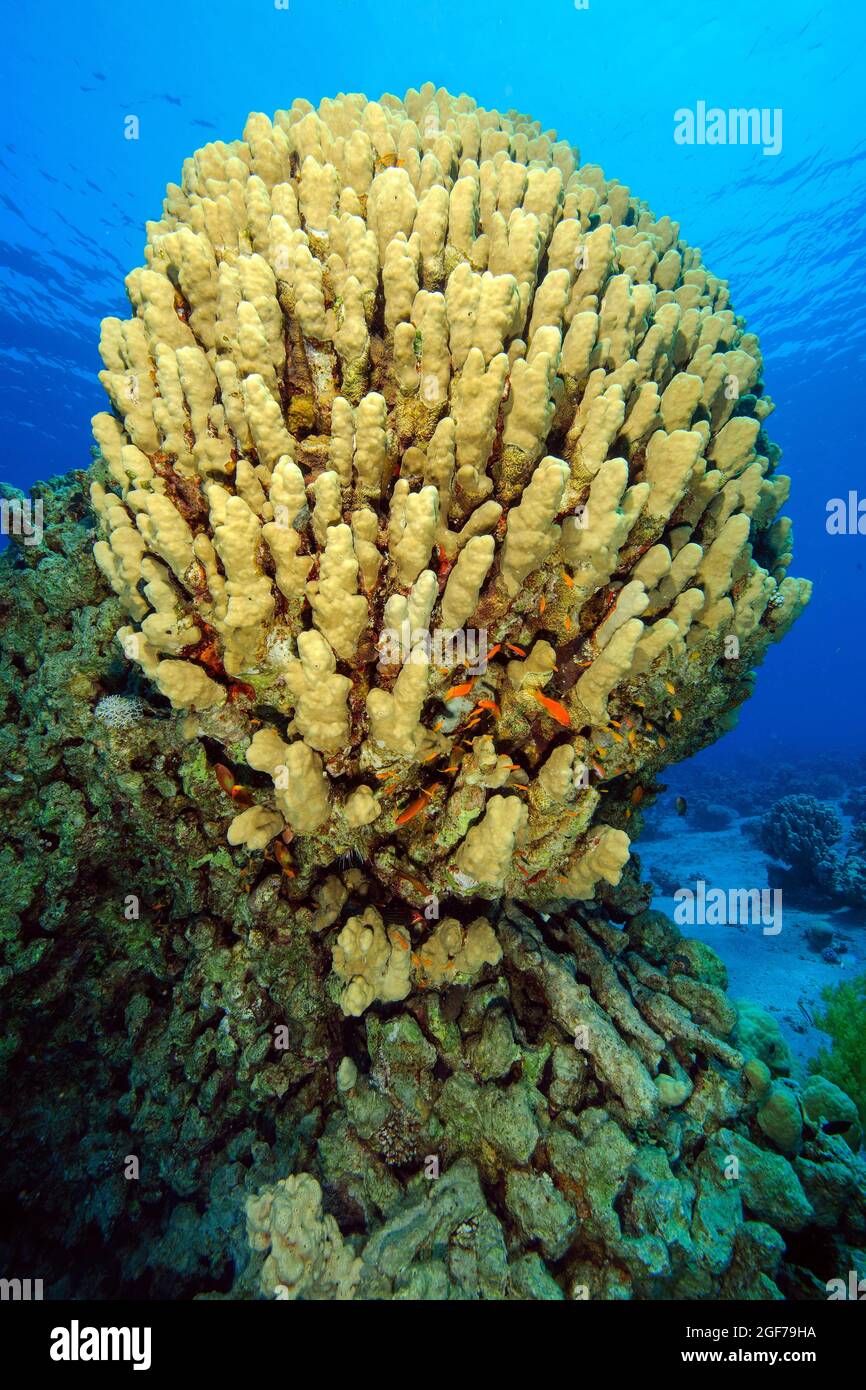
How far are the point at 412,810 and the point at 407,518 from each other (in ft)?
4.90

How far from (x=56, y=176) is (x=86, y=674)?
28293mm

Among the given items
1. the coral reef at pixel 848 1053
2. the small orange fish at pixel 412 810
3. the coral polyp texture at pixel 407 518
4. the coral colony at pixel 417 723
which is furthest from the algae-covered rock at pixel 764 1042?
the small orange fish at pixel 412 810

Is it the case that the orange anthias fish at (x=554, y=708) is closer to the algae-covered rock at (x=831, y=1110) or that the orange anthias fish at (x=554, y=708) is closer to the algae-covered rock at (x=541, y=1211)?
the algae-covered rock at (x=541, y=1211)

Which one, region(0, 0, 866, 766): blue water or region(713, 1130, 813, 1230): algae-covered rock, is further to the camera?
region(0, 0, 866, 766): blue water

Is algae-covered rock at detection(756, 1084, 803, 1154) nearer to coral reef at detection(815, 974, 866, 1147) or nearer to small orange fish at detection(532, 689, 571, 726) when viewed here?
coral reef at detection(815, 974, 866, 1147)

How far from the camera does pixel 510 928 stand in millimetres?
3641

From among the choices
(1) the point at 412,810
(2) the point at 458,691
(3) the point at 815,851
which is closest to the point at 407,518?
(2) the point at 458,691

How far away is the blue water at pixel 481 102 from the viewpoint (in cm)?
1848

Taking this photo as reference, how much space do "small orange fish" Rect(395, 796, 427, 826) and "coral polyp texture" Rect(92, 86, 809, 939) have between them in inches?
0.7

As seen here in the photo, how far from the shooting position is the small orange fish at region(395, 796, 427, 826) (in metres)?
2.93

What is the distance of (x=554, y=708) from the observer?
2.89 m

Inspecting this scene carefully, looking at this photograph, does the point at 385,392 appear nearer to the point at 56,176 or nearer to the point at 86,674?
the point at 86,674

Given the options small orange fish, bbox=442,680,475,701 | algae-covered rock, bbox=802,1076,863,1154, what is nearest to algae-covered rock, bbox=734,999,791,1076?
algae-covered rock, bbox=802,1076,863,1154

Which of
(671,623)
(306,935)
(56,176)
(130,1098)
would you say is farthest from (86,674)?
(56,176)
